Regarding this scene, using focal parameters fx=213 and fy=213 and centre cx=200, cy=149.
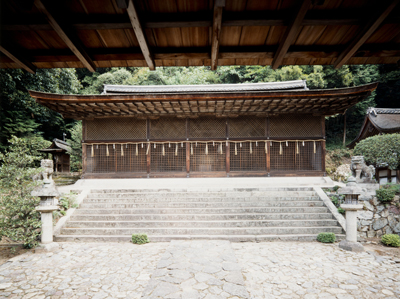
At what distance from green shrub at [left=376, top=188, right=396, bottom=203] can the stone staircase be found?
203 cm

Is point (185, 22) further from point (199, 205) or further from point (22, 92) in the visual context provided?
point (22, 92)

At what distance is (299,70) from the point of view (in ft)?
66.4

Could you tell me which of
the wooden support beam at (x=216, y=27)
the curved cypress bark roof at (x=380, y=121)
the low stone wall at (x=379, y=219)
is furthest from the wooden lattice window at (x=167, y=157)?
the curved cypress bark roof at (x=380, y=121)

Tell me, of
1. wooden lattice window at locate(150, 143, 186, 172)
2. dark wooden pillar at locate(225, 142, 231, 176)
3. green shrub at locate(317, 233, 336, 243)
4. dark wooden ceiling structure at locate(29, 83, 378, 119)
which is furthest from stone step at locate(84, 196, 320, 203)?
dark wooden ceiling structure at locate(29, 83, 378, 119)

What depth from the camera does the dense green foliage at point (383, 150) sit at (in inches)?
334

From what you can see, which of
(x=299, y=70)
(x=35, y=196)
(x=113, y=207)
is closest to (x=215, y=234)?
(x=113, y=207)

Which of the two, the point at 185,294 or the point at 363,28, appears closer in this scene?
the point at 363,28

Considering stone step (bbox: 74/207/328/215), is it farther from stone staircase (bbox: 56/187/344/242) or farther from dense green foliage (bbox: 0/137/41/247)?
dense green foliage (bbox: 0/137/41/247)

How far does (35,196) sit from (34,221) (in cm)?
67

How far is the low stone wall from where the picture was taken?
758 cm

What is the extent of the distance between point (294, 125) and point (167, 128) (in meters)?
6.58

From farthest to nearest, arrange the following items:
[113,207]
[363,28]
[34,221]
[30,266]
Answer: [113,207] → [34,221] → [30,266] → [363,28]

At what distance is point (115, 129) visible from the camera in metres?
11.2

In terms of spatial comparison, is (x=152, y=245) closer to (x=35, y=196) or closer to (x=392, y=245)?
(x=35, y=196)
